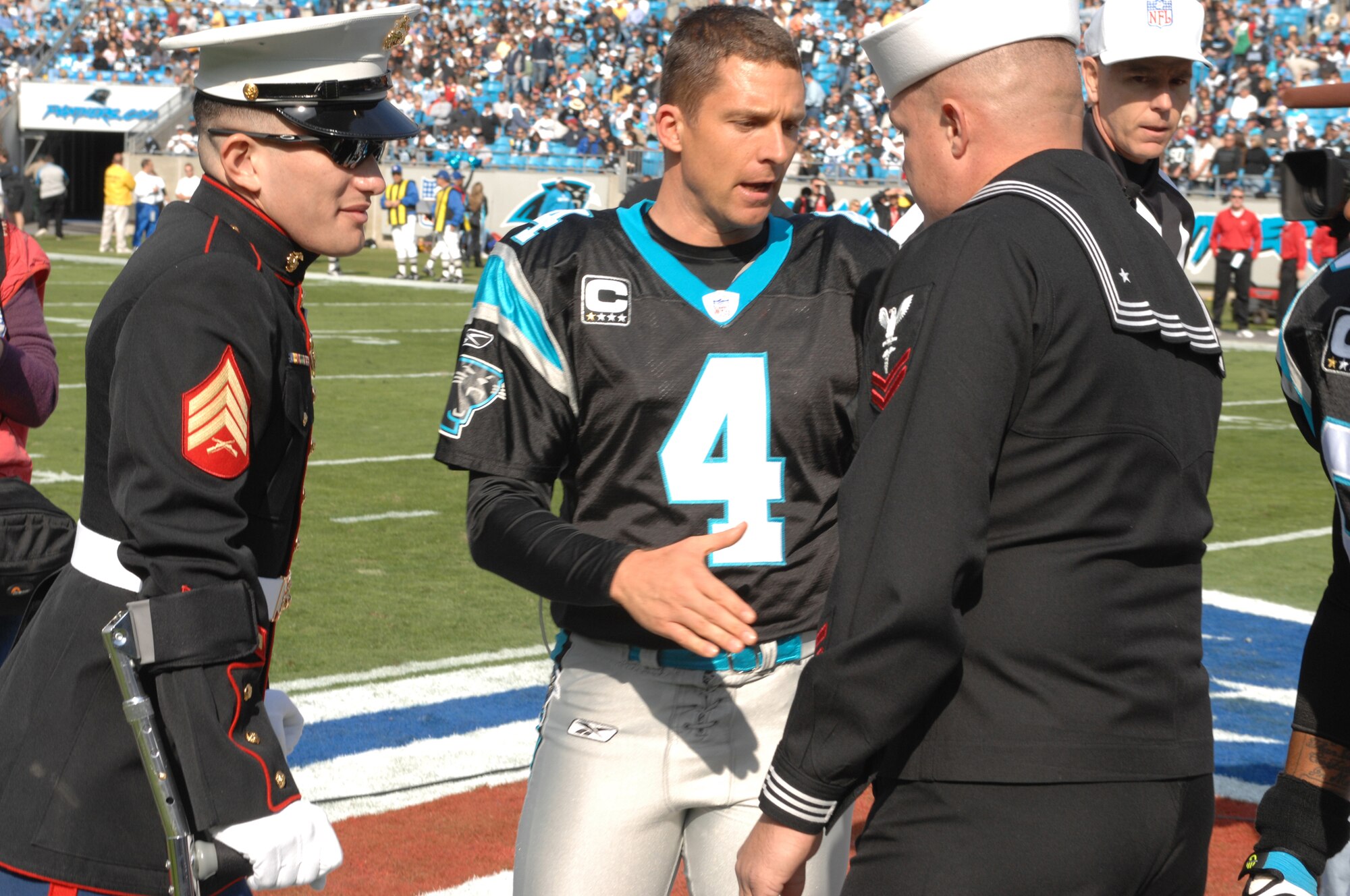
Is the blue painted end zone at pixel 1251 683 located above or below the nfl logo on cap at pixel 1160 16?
below

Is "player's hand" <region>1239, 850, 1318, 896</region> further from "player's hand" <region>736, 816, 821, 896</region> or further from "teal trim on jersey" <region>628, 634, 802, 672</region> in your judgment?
"player's hand" <region>736, 816, 821, 896</region>

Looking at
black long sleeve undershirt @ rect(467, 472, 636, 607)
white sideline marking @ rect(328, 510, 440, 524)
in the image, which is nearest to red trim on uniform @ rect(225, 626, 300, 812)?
black long sleeve undershirt @ rect(467, 472, 636, 607)

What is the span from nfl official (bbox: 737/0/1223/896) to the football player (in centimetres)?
72

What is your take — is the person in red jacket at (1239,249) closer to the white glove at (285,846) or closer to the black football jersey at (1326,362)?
the black football jersey at (1326,362)

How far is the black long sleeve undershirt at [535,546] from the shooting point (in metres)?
2.44

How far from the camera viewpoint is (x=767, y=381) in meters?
2.82

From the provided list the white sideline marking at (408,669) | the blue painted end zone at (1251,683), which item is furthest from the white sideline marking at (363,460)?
the blue painted end zone at (1251,683)

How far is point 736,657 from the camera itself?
9.12 feet

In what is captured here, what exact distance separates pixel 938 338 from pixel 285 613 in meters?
5.25

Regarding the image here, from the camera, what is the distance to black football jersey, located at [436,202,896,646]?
2.78m

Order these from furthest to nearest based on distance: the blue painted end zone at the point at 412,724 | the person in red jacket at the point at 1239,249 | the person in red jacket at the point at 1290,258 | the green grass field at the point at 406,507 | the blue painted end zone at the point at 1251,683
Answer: the person in red jacket at the point at 1290,258 → the person in red jacket at the point at 1239,249 → the green grass field at the point at 406,507 → the blue painted end zone at the point at 1251,683 → the blue painted end zone at the point at 412,724

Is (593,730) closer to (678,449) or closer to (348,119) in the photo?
(678,449)

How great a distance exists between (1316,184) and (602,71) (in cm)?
3889

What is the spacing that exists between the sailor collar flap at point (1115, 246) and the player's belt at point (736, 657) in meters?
1.00
